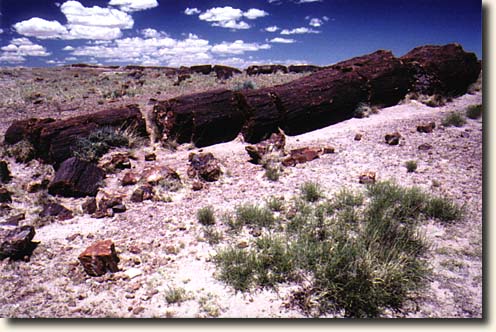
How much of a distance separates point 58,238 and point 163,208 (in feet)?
4.43

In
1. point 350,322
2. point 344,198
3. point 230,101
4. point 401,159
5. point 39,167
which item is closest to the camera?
point 350,322

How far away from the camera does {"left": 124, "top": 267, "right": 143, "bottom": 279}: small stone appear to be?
134 inches

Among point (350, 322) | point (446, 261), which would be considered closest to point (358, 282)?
point (350, 322)

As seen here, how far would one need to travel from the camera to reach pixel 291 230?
4.02 m

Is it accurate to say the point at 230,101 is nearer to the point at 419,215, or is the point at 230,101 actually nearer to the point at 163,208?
the point at 163,208

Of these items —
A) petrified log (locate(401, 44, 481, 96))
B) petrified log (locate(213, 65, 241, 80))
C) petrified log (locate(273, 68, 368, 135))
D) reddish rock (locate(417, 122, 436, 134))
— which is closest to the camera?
reddish rock (locate(417, 122, 436, 134))

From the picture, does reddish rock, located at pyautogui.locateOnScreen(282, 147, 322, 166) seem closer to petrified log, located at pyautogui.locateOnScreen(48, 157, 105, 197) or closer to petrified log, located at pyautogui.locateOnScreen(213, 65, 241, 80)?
petrified log, located at pyautogui.locateOnScreen(48, 157, 105, 197)

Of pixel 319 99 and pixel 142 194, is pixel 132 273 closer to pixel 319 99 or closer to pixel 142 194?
pixel 142 194

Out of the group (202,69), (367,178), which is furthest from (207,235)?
(202,69)

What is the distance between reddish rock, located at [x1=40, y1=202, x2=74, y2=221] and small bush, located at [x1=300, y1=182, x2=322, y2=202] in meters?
3.33

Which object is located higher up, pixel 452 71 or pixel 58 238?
pixel 452 71

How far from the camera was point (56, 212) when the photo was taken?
476 cm

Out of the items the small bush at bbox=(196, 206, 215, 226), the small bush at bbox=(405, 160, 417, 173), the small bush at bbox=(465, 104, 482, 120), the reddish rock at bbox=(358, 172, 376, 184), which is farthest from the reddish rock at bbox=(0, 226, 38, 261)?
the small bush at bbox=(465, 104, 482, 120)

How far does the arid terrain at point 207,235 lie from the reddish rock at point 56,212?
0.27 ft
